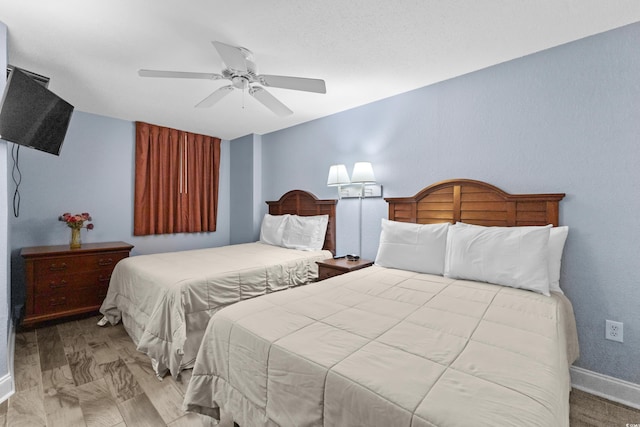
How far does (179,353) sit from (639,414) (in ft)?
9.67

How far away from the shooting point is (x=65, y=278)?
9.85 feet

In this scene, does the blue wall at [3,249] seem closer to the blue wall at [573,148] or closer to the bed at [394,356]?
the bed at [394,356]

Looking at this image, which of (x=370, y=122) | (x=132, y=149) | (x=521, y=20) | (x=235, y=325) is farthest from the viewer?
(x=132, y=149)

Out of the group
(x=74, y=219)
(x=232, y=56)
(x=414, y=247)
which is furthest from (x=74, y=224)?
(x=414, y=247)

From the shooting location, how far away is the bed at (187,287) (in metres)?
2.09

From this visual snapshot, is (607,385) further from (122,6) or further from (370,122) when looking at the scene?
(122,6)

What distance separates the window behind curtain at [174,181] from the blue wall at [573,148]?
3.19 meters

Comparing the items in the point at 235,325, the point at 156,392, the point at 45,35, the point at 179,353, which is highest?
the point at 45,35

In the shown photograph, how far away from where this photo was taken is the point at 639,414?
1.72 metres

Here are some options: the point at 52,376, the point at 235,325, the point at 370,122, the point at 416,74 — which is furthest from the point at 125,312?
the point at 416,74

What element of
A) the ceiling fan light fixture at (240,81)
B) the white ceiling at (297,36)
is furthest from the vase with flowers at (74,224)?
the ceiling fan light fixture at (240,81)

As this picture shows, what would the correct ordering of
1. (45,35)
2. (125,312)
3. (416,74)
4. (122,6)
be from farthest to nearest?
1. (125,312)
2. (416,74)
3. (45,35)
4. (122,6)

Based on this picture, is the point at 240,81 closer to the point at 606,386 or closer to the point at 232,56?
the point at 232,56

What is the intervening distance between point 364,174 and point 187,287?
1.95 meters
